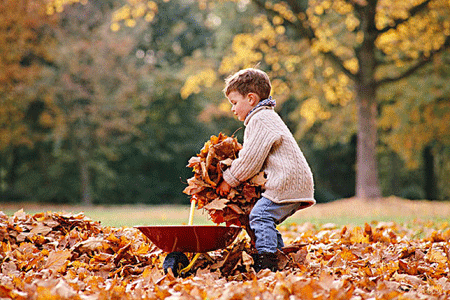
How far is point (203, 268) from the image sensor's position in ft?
11.5

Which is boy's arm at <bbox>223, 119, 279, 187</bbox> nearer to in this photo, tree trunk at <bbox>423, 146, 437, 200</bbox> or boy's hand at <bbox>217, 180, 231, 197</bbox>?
boy's hand at <bbox>217, 180, 231, 197</bbox>

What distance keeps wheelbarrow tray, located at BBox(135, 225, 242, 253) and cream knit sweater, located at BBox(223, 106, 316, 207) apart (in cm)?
35

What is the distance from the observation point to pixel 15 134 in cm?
1745

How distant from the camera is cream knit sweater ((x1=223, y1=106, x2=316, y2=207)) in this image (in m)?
3.34

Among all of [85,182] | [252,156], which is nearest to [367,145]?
[252,156]

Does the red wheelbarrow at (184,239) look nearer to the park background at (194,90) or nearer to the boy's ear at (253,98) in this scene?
the boy's ear at (253,98)

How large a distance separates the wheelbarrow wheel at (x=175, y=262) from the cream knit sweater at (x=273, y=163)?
57 cm

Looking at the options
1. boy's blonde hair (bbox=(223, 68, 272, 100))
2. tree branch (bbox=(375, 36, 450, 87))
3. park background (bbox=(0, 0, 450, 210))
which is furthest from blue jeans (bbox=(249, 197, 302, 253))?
tree branch (bbox=(375, 36, 450, 87))

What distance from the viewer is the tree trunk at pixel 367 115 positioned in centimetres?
1211

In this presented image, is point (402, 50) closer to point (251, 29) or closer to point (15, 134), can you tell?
point (251, 29)

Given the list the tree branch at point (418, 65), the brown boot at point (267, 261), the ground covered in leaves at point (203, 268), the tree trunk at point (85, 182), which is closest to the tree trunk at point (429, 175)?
the tree branch at point (418, 65)

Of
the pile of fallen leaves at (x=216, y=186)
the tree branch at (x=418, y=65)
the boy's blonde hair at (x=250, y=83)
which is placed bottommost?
the pile of fallen leaves at (x=216, y=186)

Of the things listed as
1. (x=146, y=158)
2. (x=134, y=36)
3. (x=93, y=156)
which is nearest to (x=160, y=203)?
(x=146, y=158)

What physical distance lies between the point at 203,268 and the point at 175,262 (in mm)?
297
